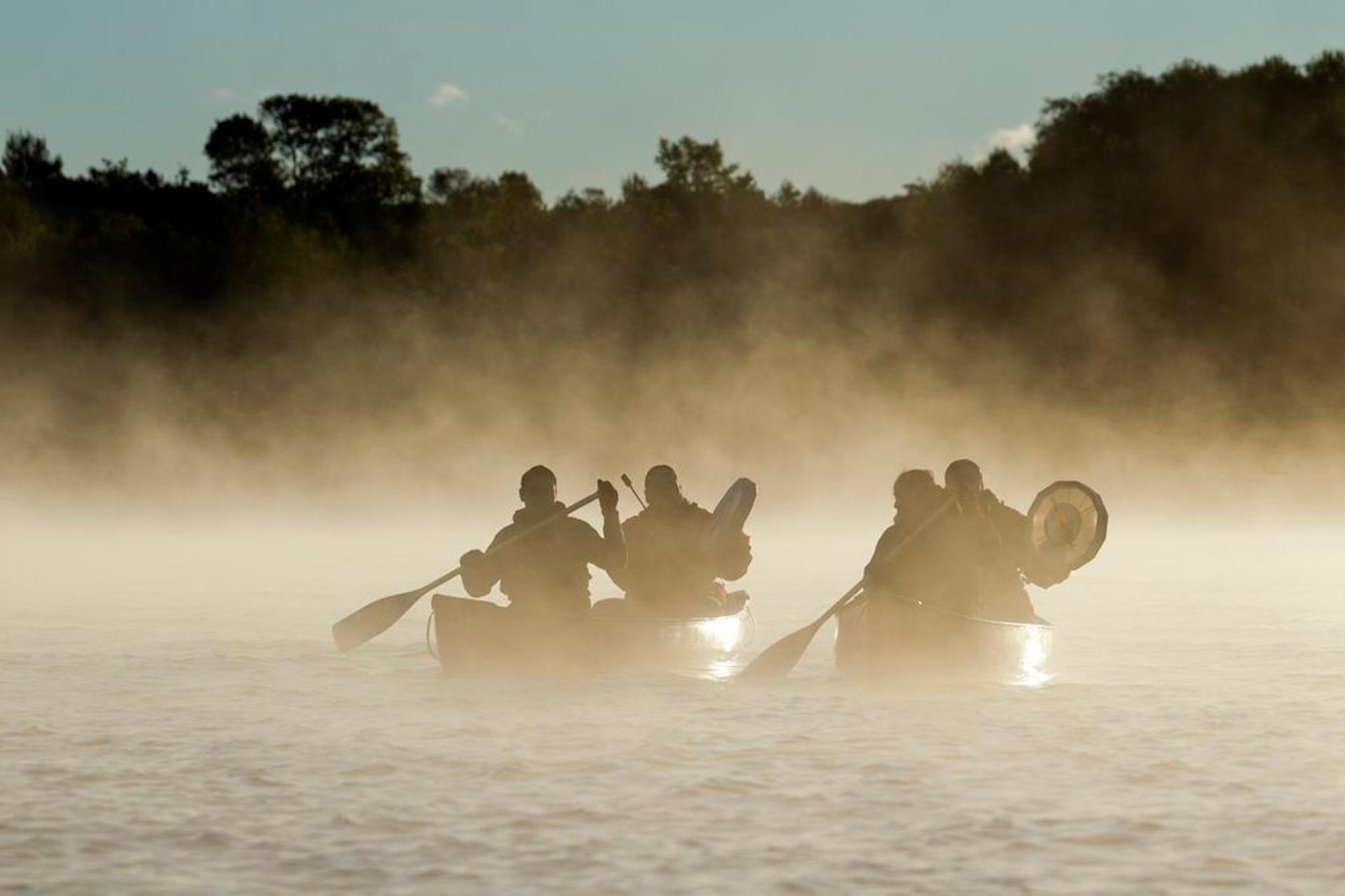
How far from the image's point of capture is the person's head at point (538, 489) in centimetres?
1273

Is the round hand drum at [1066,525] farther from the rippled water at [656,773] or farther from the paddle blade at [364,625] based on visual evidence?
the paddle blade at [364,625]

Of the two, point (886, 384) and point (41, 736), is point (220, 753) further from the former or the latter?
point (886, 384)

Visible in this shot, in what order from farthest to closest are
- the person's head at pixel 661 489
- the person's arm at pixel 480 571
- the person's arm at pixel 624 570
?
the person's head at pixel 661 489, the person's arm at pixel 624 570, the person's arm at pixel 480 571

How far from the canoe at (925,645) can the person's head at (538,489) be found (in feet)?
6.73

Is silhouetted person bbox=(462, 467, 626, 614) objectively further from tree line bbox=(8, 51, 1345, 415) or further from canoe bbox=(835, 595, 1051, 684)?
tree line bbox=(8, 51, 1345, 415)

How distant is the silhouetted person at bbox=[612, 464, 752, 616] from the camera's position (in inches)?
537

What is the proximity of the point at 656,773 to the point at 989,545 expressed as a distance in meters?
4.39

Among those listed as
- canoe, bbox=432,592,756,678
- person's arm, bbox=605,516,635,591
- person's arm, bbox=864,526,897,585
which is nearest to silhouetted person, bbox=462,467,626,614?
canoe, bbox=432,592,756,678

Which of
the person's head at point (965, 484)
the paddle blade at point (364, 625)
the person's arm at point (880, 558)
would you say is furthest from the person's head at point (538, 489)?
the person's head at point (965, 484)

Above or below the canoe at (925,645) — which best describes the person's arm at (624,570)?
above

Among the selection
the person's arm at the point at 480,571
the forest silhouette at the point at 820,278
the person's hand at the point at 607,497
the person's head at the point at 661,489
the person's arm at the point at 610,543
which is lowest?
the person's arm at the point at 480,571

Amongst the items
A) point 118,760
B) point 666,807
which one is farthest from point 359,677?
point 666,807

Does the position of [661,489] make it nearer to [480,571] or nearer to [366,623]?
[480,571]

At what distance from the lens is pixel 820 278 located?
4762 cm
